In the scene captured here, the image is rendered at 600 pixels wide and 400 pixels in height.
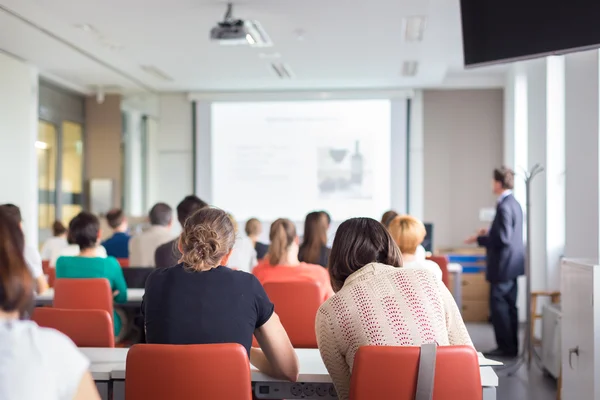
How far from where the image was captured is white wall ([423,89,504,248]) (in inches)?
408

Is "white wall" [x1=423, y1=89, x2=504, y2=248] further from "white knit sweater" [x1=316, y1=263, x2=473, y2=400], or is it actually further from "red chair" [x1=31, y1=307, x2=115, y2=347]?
"white knit sweater" [x1=316, y1=263, x2=473, y2=400]

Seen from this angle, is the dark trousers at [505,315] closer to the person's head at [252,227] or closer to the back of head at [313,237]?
the back of head at [313,237]

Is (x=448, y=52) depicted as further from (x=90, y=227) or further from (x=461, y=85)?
(x=90, y=227)

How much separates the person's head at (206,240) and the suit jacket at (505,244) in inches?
165

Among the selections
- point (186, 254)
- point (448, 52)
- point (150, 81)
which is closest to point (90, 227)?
point (186, 254)

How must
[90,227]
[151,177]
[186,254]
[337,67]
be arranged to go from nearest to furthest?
[186,254], [90,227], [337,67], [151,177]

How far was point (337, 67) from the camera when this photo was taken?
354 inches

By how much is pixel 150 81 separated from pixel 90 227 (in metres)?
5.39

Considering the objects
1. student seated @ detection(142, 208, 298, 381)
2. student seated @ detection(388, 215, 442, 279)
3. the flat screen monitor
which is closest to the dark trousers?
student seated @ detection(388, 215, 442, 279)

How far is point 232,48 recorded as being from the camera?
313 inches

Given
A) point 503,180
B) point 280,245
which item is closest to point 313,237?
point 280,245

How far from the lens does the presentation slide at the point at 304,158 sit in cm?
1037

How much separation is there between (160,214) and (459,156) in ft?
17.6

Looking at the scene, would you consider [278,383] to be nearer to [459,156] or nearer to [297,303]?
[297,303]
